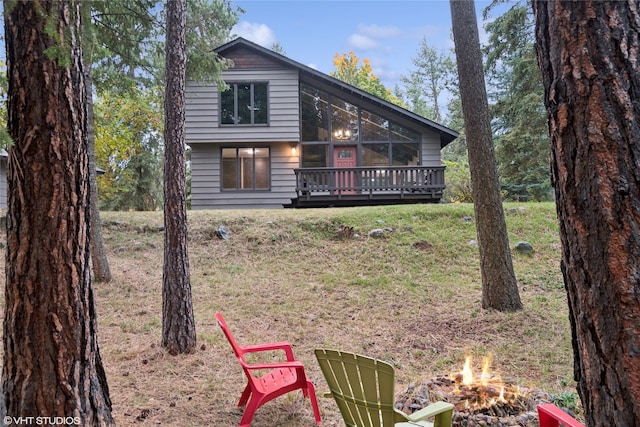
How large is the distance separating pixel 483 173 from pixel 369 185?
708cm

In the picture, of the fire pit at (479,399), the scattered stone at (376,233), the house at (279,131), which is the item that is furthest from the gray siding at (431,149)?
the fire pit at (479,399)

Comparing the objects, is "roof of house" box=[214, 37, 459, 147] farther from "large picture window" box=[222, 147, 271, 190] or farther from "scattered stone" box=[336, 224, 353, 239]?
"scattered stone" box=[336, 224, 353, 239]

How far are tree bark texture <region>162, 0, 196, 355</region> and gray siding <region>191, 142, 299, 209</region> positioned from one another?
8.87 m

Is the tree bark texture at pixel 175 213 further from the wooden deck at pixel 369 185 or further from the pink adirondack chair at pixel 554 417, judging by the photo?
the wooden deck at pixel 369 185

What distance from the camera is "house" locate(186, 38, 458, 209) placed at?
519 inches

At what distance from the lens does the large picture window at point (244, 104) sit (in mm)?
13375

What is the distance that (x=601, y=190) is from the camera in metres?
1.28

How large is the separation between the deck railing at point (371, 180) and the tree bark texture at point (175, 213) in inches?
310

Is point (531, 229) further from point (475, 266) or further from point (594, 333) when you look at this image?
point (594, 333)

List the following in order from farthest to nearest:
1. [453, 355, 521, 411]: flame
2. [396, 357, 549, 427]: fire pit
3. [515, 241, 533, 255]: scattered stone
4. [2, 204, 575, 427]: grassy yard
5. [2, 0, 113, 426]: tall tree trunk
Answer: [515, 241, 533, 255]: scattered stone → [2, 204, 575, 427]: grassy yard → [453, 355, 521, 411]: flame → [396, 357, 549, 427]: fire pit → [2, 0, 113, 426]: tall tree trunk

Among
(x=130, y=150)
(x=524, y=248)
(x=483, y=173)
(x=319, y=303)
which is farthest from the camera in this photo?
(x=130, y=150)

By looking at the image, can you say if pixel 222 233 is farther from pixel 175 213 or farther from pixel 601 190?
pixel 601 190

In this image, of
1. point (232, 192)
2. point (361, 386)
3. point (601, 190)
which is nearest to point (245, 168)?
point (232, 192)

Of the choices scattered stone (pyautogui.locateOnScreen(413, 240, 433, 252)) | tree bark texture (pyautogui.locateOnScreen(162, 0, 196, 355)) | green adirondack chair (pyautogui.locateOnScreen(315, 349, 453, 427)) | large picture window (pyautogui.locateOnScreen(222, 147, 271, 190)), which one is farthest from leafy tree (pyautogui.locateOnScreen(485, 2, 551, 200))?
green adirondack chair (pyautogui.locateOnScreen(315, 349, 453, 427))
